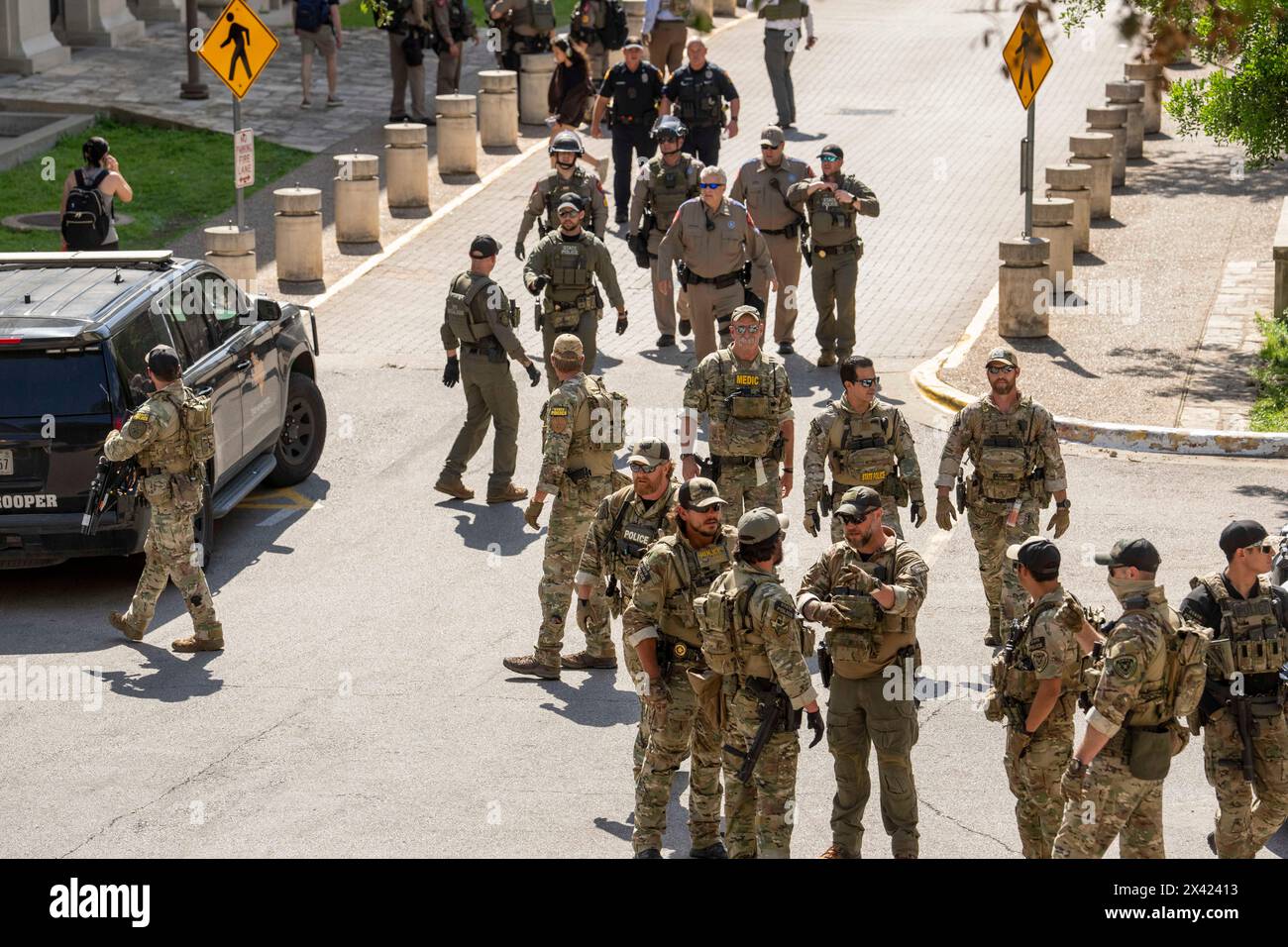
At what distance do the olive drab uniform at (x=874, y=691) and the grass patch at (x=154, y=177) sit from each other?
14727 millimetres

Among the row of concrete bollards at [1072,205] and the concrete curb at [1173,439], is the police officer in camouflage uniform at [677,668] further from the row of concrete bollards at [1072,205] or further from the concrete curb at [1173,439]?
the concrete curb at [1173,439]

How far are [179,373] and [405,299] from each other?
8194 millimetres

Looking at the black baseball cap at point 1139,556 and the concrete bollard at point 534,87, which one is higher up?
the black baseball cap at point 1139,556

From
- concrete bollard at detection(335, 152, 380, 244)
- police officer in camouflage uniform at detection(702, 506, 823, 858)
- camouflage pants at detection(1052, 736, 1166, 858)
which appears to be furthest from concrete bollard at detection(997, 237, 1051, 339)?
camouflage pants at detection(1052, 736, 1166, 858)

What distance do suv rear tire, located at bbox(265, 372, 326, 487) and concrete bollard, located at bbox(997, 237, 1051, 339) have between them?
6.57 meters

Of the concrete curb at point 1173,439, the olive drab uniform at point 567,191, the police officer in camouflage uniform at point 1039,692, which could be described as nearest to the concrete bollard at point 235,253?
the olive drab uniform at point 567,191

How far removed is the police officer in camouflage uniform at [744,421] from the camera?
12.8 meters

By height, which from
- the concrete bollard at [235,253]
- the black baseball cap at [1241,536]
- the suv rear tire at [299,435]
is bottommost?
the suv rear tire at [299,435]

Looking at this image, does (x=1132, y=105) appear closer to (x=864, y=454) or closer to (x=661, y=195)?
(x=661, y=195)

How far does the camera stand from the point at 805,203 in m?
18.2

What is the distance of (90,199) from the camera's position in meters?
18.4

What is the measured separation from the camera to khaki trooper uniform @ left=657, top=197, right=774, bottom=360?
16891 mm

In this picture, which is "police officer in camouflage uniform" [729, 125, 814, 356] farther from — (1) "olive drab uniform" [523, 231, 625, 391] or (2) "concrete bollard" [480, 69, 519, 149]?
(2) "concrete bollard" [480, 69, 519, 149]
